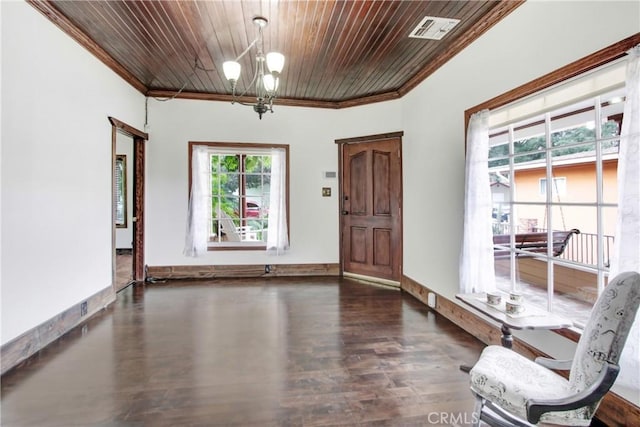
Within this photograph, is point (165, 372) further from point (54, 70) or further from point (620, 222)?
point (620, 222)

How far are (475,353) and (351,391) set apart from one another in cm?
123

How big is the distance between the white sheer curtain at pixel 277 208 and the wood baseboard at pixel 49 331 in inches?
90.9

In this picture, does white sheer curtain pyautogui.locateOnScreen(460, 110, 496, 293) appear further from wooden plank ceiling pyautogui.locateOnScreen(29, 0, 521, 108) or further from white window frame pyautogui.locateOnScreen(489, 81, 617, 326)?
wooden plank ceiling pyautogui.locateOnScreen(29, 0, 521, 108)

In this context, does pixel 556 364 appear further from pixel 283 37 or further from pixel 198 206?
pixel 198 206

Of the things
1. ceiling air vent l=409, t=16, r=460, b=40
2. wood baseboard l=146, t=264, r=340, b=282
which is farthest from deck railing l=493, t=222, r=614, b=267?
wood baseboard l=146, t=264, r=340, b=282

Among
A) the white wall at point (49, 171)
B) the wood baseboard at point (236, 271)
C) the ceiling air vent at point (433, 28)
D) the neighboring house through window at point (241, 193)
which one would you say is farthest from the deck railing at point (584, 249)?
the white wall at point (49, 171)

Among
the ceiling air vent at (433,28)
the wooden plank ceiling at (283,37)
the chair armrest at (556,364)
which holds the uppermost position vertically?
the wooden plank ceiling at (283,37)

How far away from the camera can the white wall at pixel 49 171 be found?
242 centimetres

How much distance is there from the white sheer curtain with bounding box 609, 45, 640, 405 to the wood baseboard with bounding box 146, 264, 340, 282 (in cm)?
395

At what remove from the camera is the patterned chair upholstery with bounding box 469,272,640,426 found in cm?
131

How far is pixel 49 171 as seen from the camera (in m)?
2.82

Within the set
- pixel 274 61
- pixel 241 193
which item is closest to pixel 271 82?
pixel 274 61

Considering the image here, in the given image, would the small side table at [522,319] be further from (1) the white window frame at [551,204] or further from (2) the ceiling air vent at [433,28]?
(2) the ceiling air vent at [433,28]

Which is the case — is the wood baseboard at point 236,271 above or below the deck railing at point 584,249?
below
